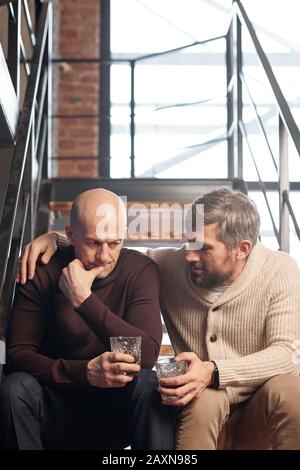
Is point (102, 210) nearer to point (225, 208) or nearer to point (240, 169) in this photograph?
point (225, 208)

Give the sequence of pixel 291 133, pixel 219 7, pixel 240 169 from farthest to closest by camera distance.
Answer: pixel 219 7 < pixel 240 169 < pixel 291 133

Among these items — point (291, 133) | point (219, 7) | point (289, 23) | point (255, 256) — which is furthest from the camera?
point (219, 7)

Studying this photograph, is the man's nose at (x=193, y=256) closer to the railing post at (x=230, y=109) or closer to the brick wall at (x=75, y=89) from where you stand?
the railing post at (x=230, y=109)

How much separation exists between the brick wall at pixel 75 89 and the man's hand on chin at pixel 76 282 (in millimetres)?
4239

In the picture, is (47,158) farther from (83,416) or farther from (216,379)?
(216,379)

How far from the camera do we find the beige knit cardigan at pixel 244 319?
7.24 ft

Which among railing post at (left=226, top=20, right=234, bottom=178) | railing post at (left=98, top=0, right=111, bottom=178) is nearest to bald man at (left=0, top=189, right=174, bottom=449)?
railing post at (left=226, top=20, right=234, bottom=178)

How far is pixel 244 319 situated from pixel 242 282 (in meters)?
0.11

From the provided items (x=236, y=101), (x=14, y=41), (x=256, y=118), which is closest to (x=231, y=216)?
(x=256, y=118)

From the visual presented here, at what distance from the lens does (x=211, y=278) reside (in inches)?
95.4

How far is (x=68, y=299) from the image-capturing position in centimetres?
234

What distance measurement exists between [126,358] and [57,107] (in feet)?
15.6
